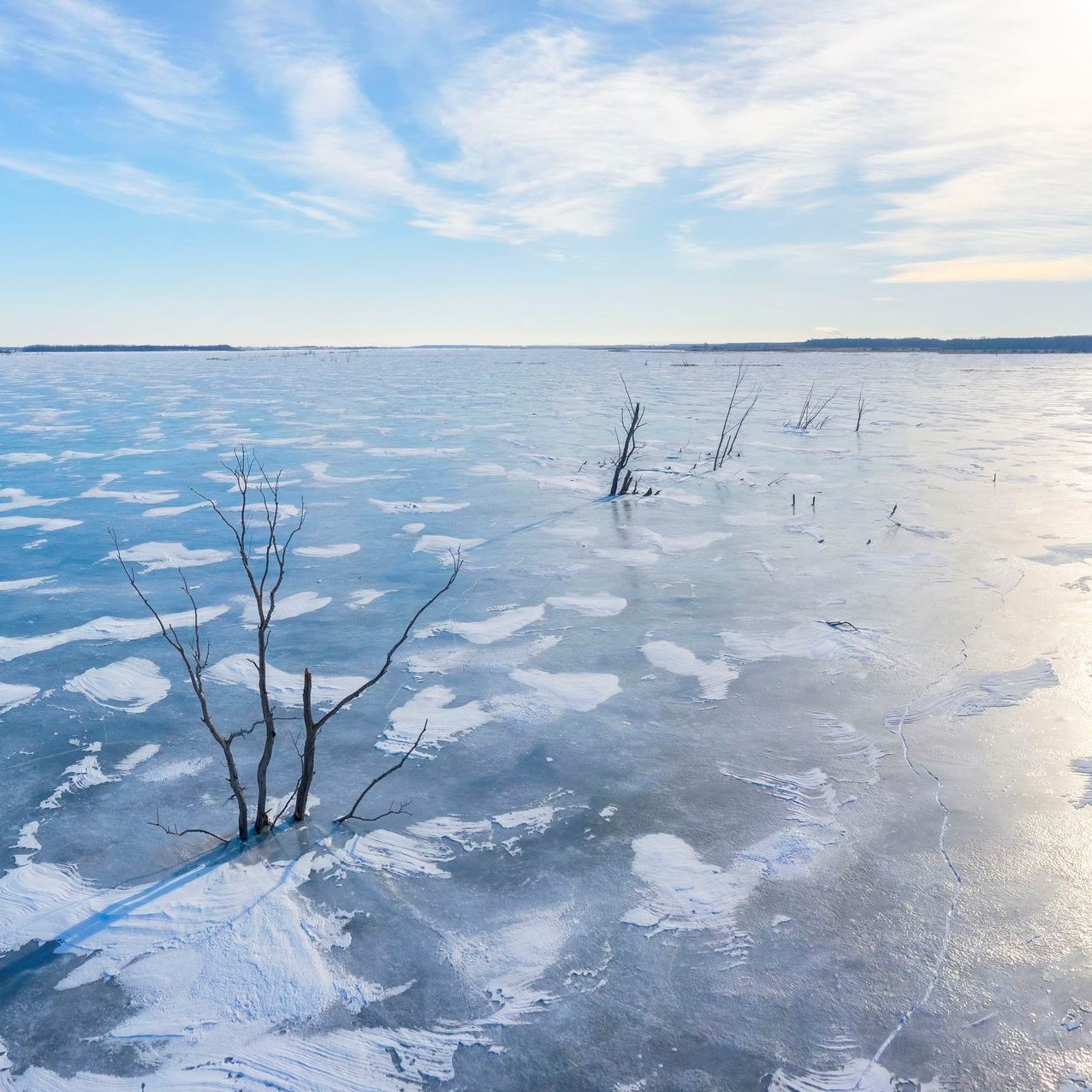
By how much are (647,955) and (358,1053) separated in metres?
1.03

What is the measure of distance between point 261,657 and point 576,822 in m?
1.59

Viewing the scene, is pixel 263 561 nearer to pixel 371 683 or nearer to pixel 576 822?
pixel 371 683

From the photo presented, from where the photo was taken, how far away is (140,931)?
2.84m

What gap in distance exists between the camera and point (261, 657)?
3.13 meters

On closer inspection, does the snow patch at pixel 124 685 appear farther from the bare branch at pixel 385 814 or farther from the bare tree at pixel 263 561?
the bare branch at pixel 385 814

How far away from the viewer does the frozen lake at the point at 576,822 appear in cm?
242

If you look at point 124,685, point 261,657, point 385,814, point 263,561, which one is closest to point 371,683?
point 261,657

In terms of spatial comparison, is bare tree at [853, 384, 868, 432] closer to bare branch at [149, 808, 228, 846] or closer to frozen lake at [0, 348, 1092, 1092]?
frozen lake at [0, 348, 1092, 1092]

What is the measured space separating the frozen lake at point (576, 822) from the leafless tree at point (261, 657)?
13 cm

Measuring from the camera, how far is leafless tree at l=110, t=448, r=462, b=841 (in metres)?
3.17

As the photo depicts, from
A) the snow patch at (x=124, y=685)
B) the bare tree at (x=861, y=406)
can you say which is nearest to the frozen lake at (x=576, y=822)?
the snow patch at (x=124, y=685)

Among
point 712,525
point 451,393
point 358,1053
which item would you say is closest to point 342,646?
point 358,1053

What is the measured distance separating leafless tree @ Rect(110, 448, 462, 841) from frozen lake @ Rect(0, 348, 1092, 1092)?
0.44 feet

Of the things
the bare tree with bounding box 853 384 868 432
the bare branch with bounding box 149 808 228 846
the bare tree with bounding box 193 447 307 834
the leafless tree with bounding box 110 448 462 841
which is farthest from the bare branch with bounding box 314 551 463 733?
the bare tree with bounding box 853 384 868 432
